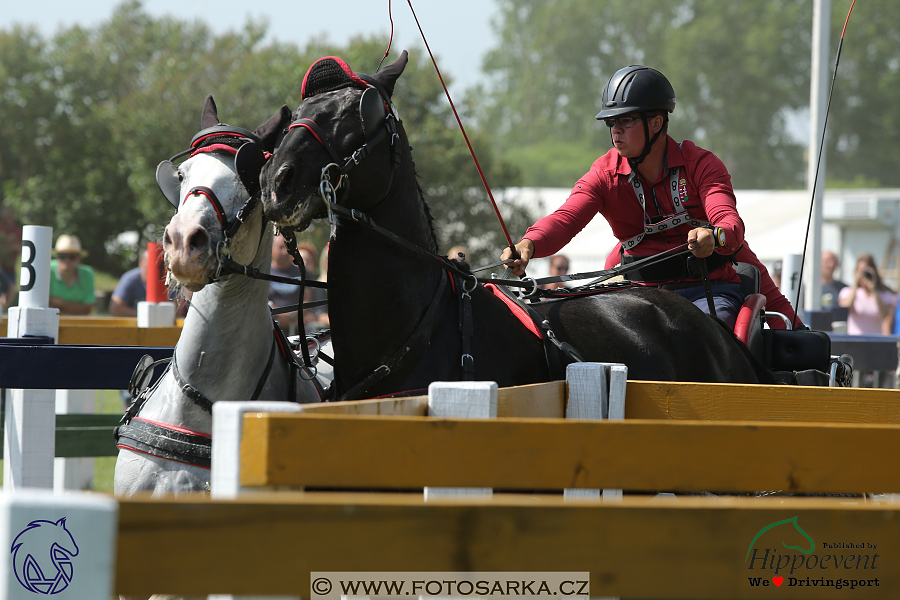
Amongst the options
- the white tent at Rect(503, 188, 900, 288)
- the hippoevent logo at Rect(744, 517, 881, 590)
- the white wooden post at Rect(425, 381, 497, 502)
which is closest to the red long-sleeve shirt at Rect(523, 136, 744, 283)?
the white wooden post at Rect(425, 381, 497, 502)

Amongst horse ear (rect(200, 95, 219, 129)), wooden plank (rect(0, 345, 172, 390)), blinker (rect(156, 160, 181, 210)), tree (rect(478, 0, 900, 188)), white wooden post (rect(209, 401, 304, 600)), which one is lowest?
white wooden post (rect(209, 401, 304, 600))

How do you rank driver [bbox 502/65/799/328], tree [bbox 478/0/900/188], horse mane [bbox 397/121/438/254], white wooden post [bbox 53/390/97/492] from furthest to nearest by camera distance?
tree [bbox 478/0/900/188]
white wooden post [bbox 53/390/97/492]
driver [bbox 502/65/799/328]
horse mane [bbox 397/121/438/254]

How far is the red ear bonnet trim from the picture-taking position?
3.22 metres

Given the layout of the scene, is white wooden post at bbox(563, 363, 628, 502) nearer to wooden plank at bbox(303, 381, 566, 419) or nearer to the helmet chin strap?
wooden plank at bbox(303, 381, 566, 419)

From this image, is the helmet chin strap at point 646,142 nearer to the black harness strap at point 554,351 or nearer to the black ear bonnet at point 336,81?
the black harness strap at point 554,351

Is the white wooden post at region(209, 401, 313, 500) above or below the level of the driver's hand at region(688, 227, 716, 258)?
below

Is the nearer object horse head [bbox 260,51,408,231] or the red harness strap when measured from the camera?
horse head [bbox 260,51,408,231]

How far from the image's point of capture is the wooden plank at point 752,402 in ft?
9.64

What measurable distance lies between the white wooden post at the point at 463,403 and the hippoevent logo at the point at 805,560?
0.65 m

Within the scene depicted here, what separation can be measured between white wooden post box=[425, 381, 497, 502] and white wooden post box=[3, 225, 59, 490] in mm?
2856

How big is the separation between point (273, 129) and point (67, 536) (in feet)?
7.63

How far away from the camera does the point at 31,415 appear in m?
4.30

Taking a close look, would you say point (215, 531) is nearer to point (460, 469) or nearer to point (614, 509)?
point (460, 469)

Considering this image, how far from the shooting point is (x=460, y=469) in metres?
1.80
